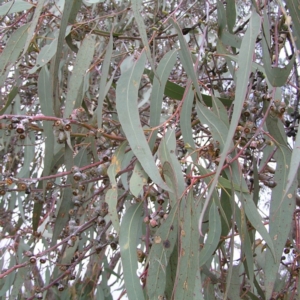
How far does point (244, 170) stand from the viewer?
1101mm

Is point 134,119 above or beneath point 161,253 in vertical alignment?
above

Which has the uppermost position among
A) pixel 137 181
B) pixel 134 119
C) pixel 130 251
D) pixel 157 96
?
pixel 157 96

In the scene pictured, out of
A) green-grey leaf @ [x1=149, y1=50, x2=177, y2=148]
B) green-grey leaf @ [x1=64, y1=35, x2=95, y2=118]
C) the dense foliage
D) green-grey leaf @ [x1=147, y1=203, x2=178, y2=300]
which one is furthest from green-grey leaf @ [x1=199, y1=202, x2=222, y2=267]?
green-grey leaf @ [x1=64, y1=35, x2=95, y2=118]

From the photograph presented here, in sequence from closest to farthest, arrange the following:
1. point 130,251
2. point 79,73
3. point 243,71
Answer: point 243,71, point 130,251, point 79,73

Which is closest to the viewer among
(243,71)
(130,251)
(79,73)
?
(243,71)

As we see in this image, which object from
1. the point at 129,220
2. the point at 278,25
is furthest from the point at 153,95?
the point at 278,25

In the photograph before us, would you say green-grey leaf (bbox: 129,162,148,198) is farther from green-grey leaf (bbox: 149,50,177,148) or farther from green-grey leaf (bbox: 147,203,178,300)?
green-grey leaf (bbox: 149,50,177,148)

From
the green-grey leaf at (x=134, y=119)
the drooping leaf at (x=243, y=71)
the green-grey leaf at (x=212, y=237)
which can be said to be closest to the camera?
the drooping leaf at (x=243, y=71)

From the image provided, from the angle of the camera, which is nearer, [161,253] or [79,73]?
[161,253]

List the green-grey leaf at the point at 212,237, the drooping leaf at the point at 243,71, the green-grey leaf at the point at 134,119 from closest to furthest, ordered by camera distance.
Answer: the drooping leaf at the point at 243,71, the green-grey leaf at the point at 134,119, the green-grey leaf at the point at 212,237

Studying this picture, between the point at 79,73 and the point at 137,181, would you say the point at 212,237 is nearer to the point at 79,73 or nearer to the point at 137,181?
the point at 137,181

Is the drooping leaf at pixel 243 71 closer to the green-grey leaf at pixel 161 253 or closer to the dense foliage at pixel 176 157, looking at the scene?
the dense foliage at pixel 176 157

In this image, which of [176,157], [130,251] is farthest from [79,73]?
[130,251]

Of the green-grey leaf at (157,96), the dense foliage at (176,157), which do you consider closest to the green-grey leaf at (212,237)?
the dense foliage at (176,157)
